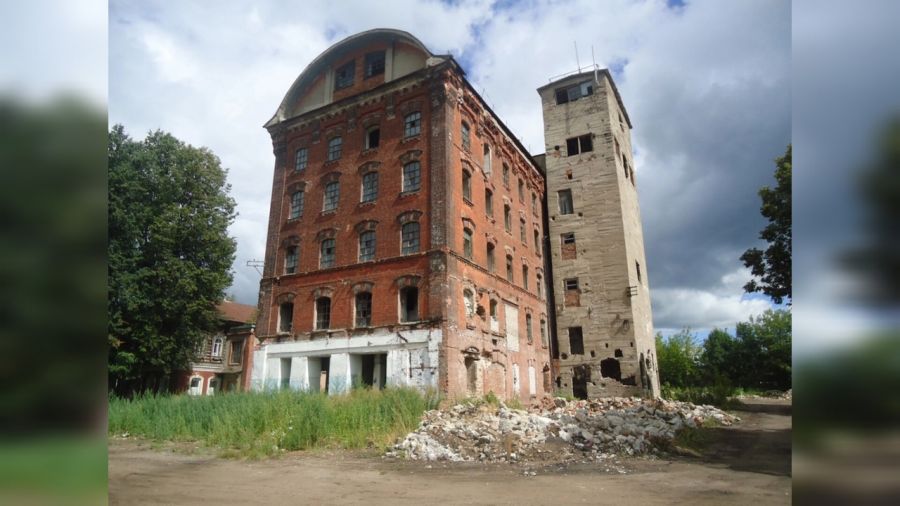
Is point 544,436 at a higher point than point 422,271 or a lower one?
lower

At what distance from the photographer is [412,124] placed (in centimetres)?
1917

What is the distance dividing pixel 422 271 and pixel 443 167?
13.3 ft

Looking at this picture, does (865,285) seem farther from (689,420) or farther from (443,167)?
(443,167)

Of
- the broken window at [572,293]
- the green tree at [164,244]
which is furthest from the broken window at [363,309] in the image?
the broken window at [572,293]

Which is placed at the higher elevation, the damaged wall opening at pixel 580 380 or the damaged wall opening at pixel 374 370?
the damaged wall opening at pixel 374 370

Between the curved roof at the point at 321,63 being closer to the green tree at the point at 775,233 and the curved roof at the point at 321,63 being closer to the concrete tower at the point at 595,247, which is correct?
the concrete tower at the point at 595,247

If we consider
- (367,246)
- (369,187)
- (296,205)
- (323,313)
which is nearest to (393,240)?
(367,246)

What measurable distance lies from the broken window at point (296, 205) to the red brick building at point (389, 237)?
0.24ft

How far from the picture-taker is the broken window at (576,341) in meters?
24.7

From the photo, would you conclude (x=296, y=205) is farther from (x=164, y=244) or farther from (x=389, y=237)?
(x=164, y=244)

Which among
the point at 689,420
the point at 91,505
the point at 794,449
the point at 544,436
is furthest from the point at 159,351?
the point at 689,420

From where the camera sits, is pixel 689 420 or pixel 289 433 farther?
pixel 689 420

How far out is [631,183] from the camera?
2669cm

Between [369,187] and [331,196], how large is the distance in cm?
191
